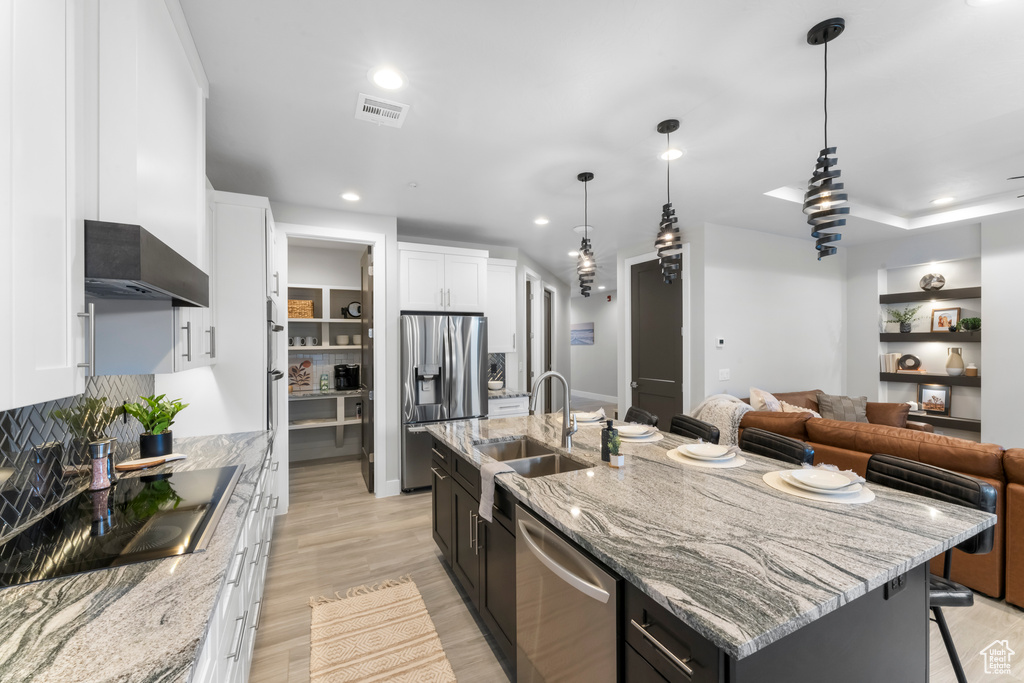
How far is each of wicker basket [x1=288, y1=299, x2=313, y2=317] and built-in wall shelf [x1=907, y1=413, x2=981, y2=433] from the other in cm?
696

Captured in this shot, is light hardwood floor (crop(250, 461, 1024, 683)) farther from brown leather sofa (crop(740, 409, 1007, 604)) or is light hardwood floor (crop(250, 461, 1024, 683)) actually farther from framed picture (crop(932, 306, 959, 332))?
framed picture (crop(932, 306, 959, 332))

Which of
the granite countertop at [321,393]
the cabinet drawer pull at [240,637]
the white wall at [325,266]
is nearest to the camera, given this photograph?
the cabinet drawer pull at [240,637]

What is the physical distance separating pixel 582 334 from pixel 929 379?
248 inches

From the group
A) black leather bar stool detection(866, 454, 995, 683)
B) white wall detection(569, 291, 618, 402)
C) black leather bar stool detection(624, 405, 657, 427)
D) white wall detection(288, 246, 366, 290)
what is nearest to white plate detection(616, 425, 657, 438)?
black leather bar stool detection(624, 405, 657, 427)

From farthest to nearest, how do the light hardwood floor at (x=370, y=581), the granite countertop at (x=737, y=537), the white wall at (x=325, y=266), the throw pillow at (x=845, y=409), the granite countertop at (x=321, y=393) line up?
the white wall at (x=325, y=266) → the granite countertop at (x=321, y=393) → the throw pillow at (x=845, y=409) → the light hardwood floor at (x=370, y=581) → the granite countertop at (x=737, y=537)

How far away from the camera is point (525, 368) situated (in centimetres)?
555

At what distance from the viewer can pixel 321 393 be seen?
Answer: 491cm

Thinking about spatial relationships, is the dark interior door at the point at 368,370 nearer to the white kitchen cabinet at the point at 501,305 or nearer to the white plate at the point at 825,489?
the white kitchen cabinet at the point at 501,305

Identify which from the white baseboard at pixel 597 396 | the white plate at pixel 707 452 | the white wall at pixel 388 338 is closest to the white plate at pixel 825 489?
the white plate at pixel 707 452

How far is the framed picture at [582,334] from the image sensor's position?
10016mm

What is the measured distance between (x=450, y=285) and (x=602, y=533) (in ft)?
11.1

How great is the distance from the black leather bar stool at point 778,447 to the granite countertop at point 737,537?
0.29 m

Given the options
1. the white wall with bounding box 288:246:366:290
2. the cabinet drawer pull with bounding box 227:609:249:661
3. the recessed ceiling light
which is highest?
the recessed ceiling light

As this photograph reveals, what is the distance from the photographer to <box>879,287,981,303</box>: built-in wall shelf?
460cm
